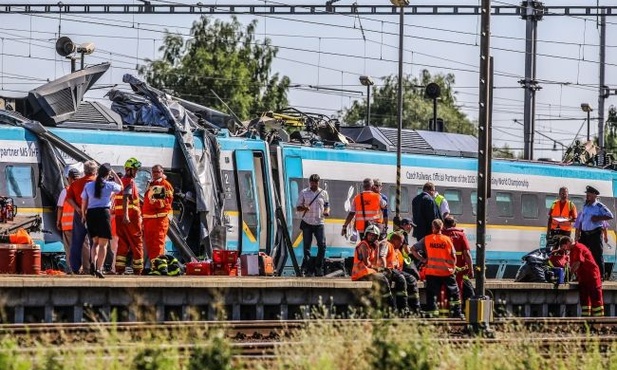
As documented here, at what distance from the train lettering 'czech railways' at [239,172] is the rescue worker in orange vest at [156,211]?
2.35m

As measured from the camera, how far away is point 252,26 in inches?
3430

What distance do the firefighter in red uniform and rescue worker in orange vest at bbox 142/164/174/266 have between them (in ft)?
22.4

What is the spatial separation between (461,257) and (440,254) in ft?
3.80

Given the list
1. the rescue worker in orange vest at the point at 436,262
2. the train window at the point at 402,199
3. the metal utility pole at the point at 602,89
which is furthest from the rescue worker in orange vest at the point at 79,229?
the metal utility pole at the point at 602,89

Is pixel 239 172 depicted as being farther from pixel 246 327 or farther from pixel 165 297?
pixel 246 327

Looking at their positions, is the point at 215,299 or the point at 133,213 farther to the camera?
the point at 133,213

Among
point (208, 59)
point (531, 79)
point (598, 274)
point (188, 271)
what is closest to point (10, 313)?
point (188, 271)

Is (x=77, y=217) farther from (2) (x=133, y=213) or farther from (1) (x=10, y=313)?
(1) (x=10, y=313)

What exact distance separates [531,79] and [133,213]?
19060mm

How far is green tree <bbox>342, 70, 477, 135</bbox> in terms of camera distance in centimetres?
10019

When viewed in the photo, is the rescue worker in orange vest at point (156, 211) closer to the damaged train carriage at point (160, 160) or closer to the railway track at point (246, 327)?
the damaged train carriage at point (160, 160)

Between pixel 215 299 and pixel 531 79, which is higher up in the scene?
pixel 531 79

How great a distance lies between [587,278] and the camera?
27.3 metres

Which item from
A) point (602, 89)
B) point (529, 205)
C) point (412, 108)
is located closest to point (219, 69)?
point (412, 108)
